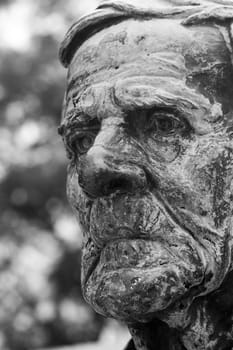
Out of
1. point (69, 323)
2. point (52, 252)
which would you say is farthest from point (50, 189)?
point (69, 323)

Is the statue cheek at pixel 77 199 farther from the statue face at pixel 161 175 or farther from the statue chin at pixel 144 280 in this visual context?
the statue chin at pixel 144 280

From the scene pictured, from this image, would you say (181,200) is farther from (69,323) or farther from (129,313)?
(69,323)

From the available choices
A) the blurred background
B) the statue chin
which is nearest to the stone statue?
the statue chin

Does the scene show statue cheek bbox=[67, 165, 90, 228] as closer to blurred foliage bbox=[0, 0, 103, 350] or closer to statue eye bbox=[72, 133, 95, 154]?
statue eye bbox=[72, 133, 95, 154]

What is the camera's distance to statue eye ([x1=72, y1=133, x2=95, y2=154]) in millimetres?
2275

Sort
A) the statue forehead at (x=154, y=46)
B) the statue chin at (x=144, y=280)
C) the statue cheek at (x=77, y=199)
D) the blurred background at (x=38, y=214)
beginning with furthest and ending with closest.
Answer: the blurred background at (x=38, y=214)
the statue cheek at (x=77, y=199)
the statue forehead at (x=154, y=46)
the statue chin at (x=144, y=280)

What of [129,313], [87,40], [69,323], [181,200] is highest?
[87,40]

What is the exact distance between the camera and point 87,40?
2.35 m

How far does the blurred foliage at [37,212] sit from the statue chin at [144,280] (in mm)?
8255

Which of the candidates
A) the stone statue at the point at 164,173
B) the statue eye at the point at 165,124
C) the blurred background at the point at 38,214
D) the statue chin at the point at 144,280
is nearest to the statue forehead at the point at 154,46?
the stone statue at the point at 164,173

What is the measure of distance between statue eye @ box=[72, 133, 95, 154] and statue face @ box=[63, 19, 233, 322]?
0.07 metres

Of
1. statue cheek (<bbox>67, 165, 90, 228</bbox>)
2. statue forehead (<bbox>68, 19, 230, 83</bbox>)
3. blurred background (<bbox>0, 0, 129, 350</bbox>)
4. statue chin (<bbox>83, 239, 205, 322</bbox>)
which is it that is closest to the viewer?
statue chin (<bbox>83, 239, 205, 322</bbox>)

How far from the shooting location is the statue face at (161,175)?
6.90 ft

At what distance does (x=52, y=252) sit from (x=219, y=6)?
8.89m
